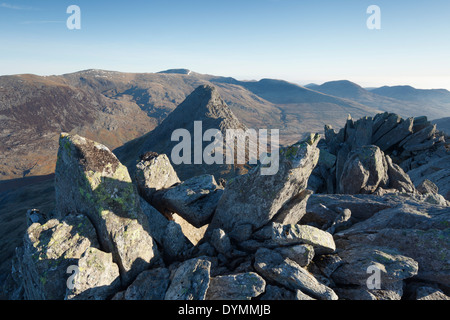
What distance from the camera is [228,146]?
78.9 metres

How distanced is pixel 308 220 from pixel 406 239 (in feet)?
20.0

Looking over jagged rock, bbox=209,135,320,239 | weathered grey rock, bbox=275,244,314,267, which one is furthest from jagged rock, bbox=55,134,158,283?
weathered grey rock, bbox=275,244,314,267

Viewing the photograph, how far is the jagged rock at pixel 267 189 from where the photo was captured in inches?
541

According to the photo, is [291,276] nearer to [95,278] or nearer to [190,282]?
[190,282]

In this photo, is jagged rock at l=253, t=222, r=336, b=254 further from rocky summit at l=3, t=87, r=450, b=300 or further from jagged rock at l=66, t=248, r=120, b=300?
jagged rock at l=66, t=248, r=120, b=300

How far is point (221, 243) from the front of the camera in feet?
41.5

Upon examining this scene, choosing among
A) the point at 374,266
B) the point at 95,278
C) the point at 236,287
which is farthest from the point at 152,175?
the point at 374,266

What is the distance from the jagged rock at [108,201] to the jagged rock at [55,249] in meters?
0.63

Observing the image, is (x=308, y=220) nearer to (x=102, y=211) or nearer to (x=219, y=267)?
(x=219, y=267)

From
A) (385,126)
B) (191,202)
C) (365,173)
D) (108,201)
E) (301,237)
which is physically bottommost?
(301,237)

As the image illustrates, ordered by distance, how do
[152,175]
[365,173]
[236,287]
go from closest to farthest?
[236,287] < [152,175] < [365,173]

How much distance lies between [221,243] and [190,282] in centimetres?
332

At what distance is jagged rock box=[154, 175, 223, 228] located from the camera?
16.3 meters
